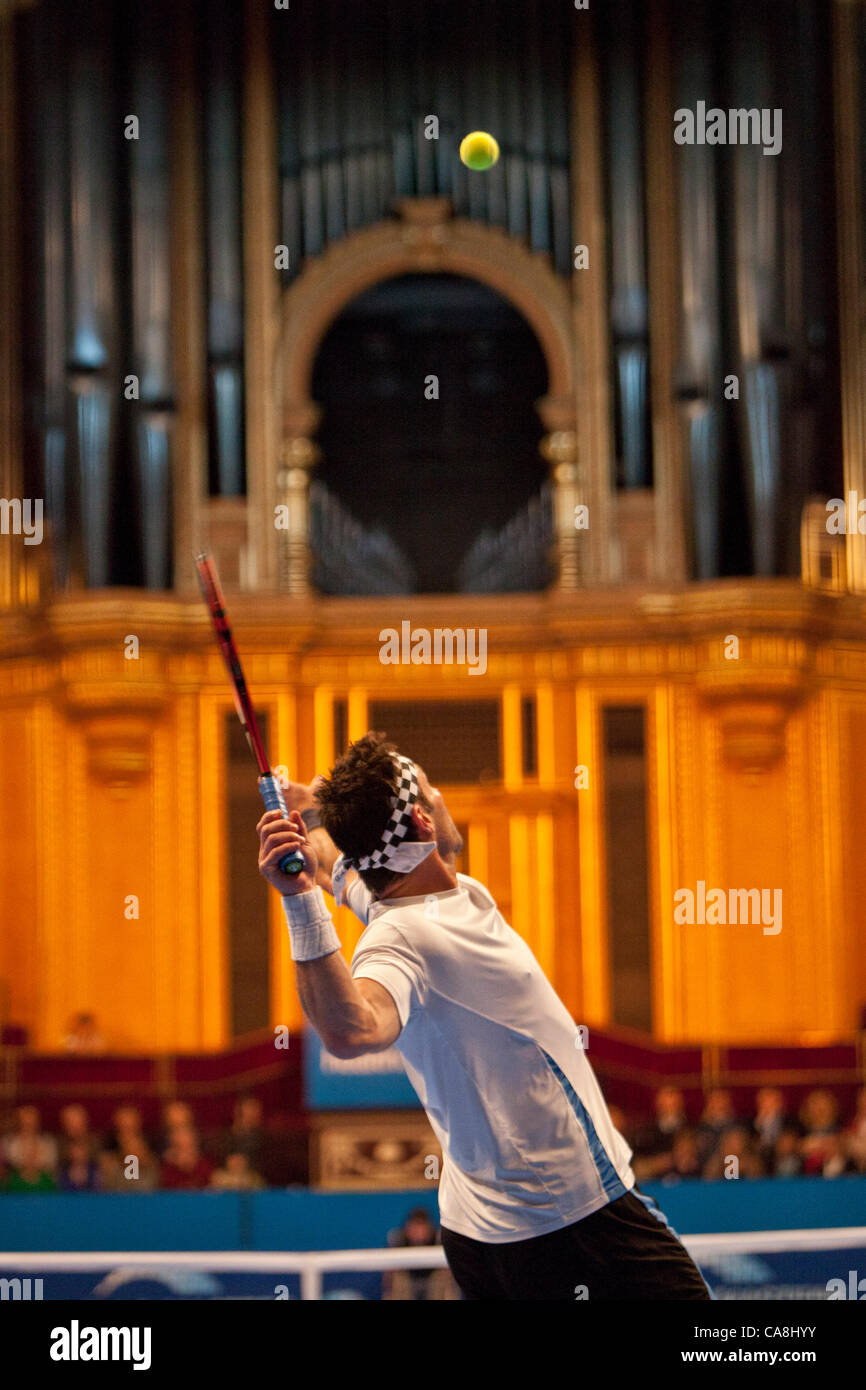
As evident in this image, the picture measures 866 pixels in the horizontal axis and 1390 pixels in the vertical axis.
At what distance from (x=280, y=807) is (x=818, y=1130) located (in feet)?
16.8

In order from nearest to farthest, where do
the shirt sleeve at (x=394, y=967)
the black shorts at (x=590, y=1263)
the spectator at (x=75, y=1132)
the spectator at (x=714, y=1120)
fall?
1. the shirt sleeve at (x=394, y=967)
2. the black shorts at (x=590, y=1263)
3. the spectator at (x=714, y=1120)
4. the spectator at (x=75, y=1132)

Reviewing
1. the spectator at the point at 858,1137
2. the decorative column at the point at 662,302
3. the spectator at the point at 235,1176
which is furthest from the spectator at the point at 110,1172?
the decorative column at the point at 662,302

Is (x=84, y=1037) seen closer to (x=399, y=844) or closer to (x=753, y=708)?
(x=753, y=708)

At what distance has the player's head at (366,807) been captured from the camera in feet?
7.80

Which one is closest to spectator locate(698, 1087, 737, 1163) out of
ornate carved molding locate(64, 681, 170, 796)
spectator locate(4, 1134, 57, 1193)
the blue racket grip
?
spectator locate(4, 1134, 57, 1193)

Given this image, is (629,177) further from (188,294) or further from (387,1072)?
(387,1072)

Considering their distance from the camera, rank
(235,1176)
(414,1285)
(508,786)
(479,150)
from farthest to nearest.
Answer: (508,786) → (479,150) → (235,1176) → (414,1285)

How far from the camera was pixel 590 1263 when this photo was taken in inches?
92.4

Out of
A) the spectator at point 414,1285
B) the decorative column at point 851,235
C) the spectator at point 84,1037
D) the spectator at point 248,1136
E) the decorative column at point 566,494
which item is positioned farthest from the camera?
the decorative column at point 566,494

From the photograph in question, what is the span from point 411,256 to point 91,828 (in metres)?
3.29

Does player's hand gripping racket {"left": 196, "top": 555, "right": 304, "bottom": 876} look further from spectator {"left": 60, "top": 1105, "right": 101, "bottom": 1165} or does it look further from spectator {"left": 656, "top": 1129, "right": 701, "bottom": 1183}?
spectator {"left": 60, "top": 1105, "right": 101, "bottom": 1165}

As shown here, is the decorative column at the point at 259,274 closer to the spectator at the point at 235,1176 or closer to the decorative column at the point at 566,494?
the decorative column at the point at 566,494

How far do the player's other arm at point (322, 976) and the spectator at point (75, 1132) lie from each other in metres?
Answer: 5.16

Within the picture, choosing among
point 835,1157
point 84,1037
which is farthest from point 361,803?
point 84,1037
